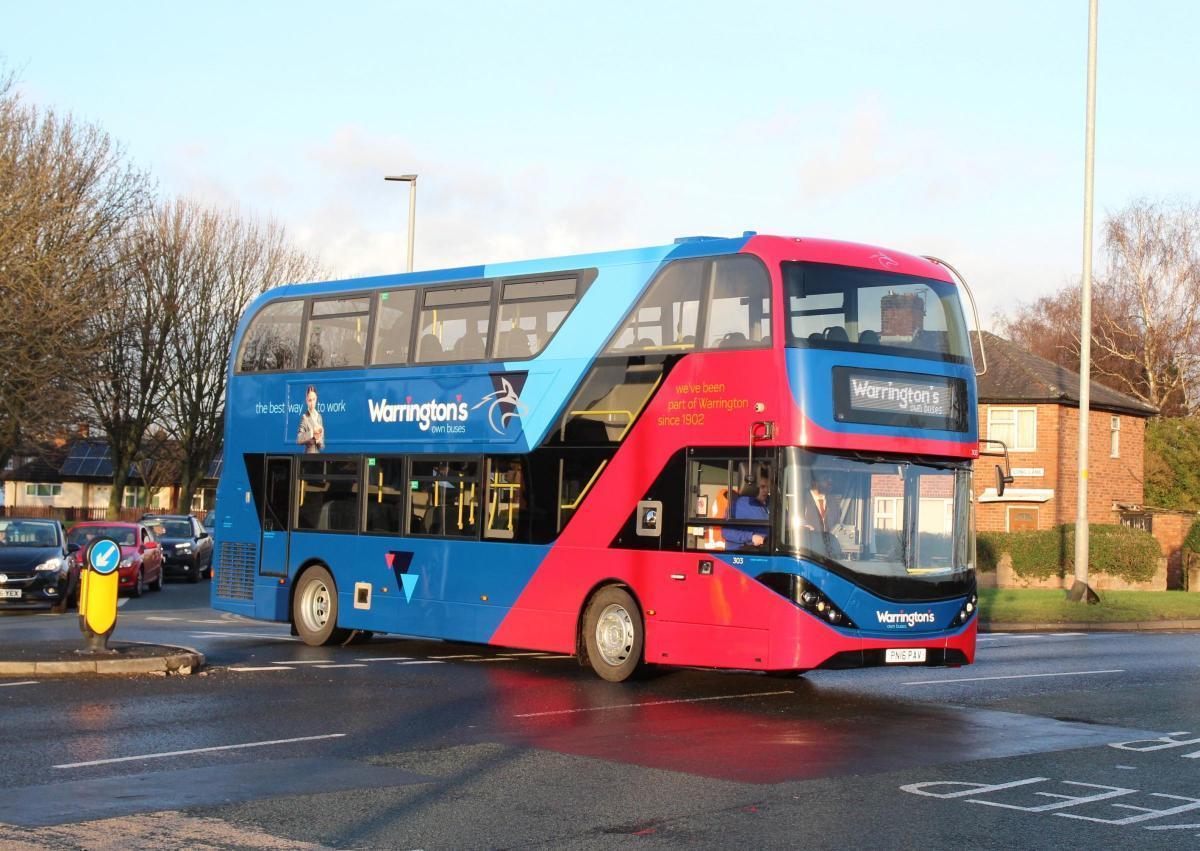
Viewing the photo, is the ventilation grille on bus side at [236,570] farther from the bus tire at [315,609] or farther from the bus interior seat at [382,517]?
the bus interior seat at [382,517]

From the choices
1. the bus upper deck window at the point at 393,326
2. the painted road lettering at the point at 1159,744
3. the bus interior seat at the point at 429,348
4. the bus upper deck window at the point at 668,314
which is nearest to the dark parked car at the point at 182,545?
the bus upper deck window at the point at 393,326

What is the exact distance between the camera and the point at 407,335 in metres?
18.4

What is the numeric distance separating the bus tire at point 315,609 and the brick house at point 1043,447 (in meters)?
32.6

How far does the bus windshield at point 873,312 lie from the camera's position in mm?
14438

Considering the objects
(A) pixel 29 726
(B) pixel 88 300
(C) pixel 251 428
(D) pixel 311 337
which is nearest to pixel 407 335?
(D) pixel 311 337

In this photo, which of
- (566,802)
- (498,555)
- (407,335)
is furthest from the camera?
(407,335)

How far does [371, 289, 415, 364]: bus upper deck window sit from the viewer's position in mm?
18359

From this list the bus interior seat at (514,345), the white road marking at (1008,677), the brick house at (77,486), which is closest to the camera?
the white road marking at (1008,677)

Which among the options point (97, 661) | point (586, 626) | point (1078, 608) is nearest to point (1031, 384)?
point (1078, 608)

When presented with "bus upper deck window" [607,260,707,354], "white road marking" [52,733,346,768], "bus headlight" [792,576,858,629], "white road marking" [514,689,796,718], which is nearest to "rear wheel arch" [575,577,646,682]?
"white road marking" [514,689,796,718]

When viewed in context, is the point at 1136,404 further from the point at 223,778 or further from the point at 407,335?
the point at 223,778

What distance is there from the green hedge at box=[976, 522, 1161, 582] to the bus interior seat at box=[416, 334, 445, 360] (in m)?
24.7

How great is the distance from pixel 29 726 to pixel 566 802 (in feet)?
15.5

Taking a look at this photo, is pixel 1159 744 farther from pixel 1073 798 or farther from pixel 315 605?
pixel 315 605
